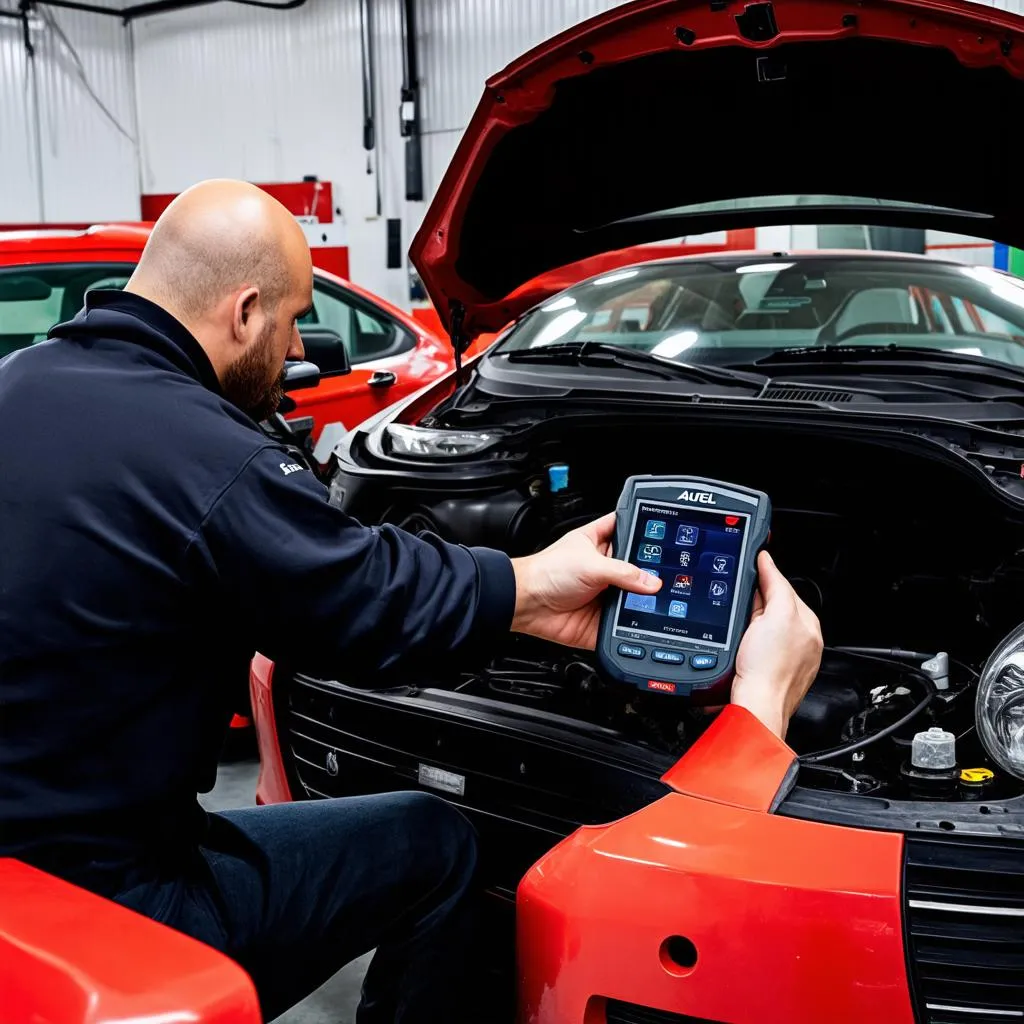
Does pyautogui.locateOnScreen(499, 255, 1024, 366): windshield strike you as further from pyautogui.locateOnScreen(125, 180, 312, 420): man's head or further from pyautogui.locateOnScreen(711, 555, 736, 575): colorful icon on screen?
pyautogui.locateOnScreen(125, 180, 312, 420): man's head

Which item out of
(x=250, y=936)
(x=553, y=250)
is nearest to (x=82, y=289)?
(x=553, y=250)

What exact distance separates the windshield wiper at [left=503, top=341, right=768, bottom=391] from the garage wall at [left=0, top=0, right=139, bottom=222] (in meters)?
11.2

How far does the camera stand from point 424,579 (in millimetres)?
1385

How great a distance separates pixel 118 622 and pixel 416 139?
995 cm

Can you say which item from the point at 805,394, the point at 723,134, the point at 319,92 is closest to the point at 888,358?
the point at 805,394

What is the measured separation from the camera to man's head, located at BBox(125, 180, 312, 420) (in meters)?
1.41

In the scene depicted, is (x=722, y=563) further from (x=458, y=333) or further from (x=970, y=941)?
(x=458, y=333)

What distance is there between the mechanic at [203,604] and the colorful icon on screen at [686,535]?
0.31 ft

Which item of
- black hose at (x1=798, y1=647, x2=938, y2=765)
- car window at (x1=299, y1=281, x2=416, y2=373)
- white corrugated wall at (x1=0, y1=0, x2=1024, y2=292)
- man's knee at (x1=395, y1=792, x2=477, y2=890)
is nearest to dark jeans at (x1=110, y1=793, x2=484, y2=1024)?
man's knee at (x1=395, y1=792, x2=477, y2=890)

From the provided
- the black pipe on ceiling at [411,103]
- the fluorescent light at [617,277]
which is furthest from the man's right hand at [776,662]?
the black pipe on ceiling at [411,103]

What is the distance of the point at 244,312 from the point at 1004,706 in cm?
105

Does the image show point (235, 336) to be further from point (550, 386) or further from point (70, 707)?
point (550, 386)

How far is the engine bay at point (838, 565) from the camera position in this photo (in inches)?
68.1

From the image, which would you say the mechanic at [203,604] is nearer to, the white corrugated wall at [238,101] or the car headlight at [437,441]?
the car headlight at [437,441]
